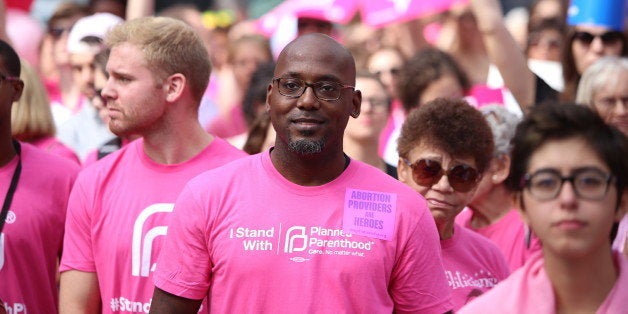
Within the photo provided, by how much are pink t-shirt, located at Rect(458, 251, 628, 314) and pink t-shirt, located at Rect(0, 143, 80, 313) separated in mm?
3107

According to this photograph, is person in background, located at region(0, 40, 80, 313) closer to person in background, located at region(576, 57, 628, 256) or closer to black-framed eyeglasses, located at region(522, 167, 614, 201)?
person in background, located at region(576, 57, 628, 256)

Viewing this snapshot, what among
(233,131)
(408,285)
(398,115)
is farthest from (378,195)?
(233,131)

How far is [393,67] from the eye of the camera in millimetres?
11250

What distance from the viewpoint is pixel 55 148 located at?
27.4 ft

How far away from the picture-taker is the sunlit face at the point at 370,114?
27.2 ft

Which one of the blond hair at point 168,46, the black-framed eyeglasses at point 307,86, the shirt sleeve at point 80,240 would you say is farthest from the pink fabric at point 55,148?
the black-framed eyeglasses at point 307,86

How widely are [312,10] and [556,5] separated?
2.04 metres

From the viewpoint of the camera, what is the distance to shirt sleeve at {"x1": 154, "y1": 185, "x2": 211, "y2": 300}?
17.4 feet

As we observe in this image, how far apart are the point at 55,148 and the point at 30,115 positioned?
329mm

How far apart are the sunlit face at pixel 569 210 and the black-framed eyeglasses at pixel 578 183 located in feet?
0.04

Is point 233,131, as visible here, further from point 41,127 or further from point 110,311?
point 110,311

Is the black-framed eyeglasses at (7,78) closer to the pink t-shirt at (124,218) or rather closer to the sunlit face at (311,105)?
the pink t-shirt at (124,218)

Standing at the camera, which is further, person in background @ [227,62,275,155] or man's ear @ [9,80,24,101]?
person in background @ [227,62,275,155]

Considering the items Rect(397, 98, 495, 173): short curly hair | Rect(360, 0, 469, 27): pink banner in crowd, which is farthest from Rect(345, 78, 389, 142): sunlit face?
Rect(360, 0, 469, 27): pink banner in crowd
